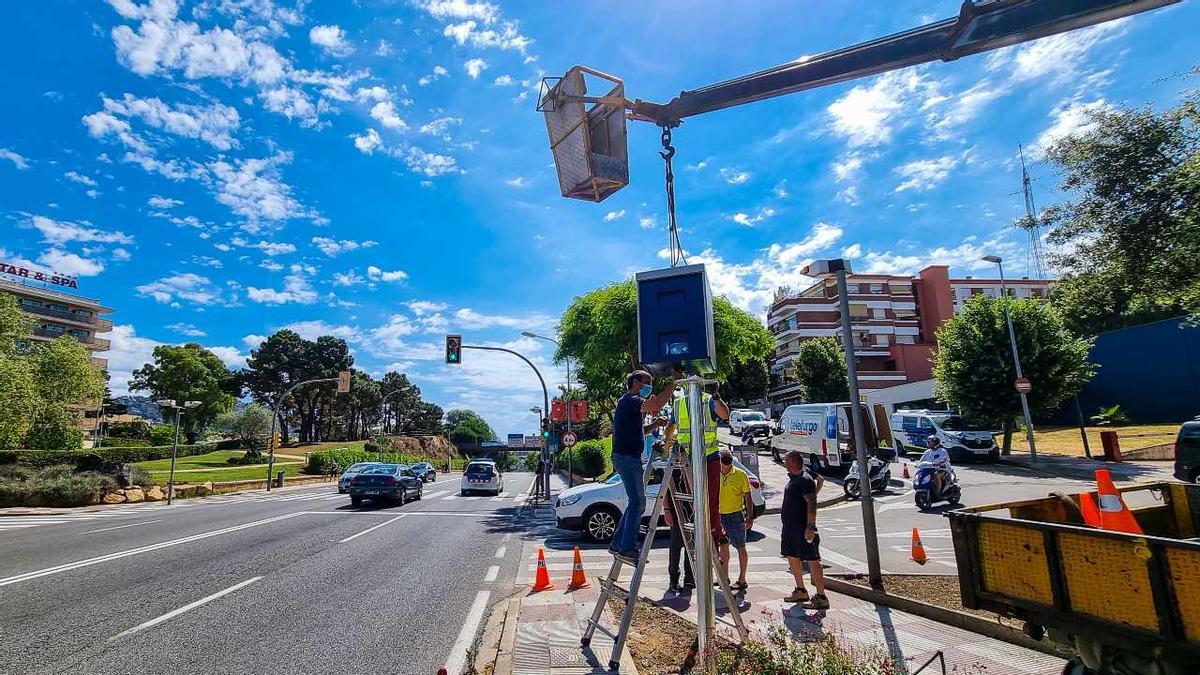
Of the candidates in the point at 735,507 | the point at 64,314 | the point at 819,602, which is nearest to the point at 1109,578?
the point at 819,602

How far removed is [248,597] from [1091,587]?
8167 mm

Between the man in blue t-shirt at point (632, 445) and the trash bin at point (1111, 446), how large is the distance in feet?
78.8

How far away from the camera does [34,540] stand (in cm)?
1201

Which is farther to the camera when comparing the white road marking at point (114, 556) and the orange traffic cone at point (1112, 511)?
the white road marking at point (114, 556)

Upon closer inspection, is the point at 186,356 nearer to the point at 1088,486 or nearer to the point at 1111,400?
the point at 1088,486

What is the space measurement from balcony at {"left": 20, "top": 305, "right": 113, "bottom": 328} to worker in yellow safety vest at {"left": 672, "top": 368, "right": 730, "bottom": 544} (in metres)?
88.3

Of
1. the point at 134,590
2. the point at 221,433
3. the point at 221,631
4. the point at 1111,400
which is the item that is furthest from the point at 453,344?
the point at 221,433

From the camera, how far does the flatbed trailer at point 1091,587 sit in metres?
2.56

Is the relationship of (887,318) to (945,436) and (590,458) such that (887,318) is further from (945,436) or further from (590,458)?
(590,458)

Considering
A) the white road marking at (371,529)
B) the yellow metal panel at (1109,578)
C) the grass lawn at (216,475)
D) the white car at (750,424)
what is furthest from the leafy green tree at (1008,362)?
the grass lawn at (216,475)

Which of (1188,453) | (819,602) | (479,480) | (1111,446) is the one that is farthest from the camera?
(479,480)

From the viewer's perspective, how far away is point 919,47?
Result: 17.8 feet

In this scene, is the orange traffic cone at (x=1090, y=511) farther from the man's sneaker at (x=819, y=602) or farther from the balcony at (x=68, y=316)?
the balcony at (x=68, y=316)

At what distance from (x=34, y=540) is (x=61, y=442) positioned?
2737 cm
